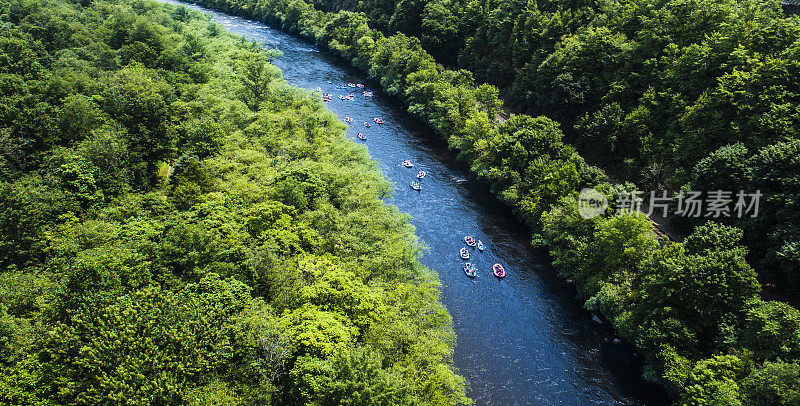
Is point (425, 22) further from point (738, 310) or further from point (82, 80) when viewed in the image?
point (738, 310)

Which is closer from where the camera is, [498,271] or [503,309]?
[503,309]

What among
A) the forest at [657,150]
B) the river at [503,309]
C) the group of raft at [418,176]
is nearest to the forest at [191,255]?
the river at [503,309]

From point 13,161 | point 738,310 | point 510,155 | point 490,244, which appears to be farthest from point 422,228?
point 13,161

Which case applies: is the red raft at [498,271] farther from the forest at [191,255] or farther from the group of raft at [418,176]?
the group of raft at [418,176]

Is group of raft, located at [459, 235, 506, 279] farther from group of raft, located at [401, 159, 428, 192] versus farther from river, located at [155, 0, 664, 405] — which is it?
group of raft, located at [401, 159, 428, 192]

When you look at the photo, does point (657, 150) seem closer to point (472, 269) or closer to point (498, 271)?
point (498, 271)

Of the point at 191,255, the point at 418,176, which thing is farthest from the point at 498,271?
the point at 191,255
